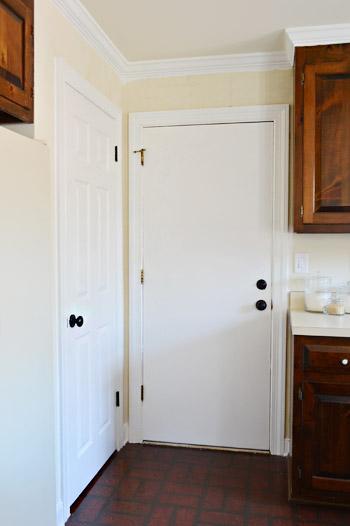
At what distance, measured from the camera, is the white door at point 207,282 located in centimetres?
287

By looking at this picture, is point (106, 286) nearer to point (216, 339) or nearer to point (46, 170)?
point (216, 339)

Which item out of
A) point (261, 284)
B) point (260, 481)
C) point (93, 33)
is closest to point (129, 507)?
point (260, 481)

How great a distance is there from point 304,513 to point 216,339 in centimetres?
106

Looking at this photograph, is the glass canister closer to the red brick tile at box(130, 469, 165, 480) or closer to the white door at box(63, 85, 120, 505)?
the white door at box(63, 85, 120, 505)

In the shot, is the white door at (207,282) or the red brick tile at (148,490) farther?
the white door at (207,282)

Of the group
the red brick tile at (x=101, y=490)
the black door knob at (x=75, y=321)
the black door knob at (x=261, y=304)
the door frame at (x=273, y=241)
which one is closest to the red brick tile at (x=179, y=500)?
the red brick tile at (x=101, y=490)

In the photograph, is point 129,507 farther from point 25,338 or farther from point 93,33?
point 93,33

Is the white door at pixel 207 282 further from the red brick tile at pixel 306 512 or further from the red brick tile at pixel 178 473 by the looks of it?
the red brick tile at pixel 306 512

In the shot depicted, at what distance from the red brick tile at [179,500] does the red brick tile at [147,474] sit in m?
0.18

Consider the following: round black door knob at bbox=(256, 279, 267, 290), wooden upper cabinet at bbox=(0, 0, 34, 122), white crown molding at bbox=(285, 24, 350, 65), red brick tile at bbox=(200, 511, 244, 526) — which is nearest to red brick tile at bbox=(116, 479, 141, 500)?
red brick tile at bbox=(200, 511, 244, 526)

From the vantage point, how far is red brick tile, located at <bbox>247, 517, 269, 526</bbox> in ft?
7.20

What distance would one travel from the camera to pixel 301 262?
2812 millimetres

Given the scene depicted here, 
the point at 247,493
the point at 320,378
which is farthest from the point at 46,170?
the point at 247,493

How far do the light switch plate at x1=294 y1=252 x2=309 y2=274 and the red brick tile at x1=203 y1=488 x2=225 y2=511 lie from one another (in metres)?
1.31
